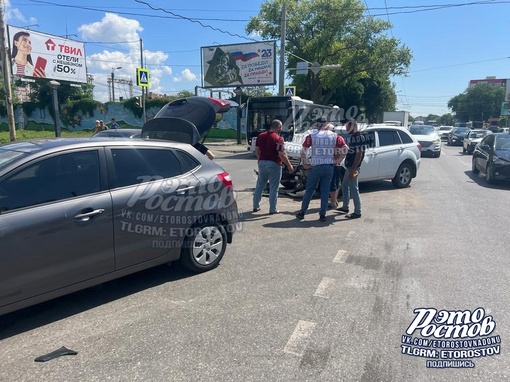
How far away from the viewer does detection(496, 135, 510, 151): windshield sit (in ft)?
36.1

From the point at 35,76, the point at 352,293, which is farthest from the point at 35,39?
the point at 352,293

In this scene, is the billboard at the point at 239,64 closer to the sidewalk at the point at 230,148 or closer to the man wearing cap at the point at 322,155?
the sidewalk at the point at 230,148

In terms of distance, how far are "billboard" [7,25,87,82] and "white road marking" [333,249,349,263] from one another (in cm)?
2674

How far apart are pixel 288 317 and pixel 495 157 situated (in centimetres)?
999

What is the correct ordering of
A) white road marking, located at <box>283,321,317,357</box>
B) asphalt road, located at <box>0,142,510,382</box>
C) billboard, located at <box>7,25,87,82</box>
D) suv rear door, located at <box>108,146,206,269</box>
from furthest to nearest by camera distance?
billboard, located at <box>7,25,87,82</box>
suv rear door, located at <box>108,146,206,269</box>
white road marking, located at <box>283,321,317,357</box>
asphalt road, located at <box>0,142,510,382</box>

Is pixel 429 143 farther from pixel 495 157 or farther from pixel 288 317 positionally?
pixel 288 317

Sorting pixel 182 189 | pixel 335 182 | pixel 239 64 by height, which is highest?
pixel 239 64

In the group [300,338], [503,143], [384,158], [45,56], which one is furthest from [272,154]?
[45,56]

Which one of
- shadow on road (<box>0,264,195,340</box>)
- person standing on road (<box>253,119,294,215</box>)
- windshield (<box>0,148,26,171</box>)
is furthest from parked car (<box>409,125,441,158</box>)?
windshield (<box>0,148,26,171</box>)

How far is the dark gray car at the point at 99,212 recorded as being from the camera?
3027mm

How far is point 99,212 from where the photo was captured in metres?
3.41

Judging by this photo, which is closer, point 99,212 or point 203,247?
point 99,212

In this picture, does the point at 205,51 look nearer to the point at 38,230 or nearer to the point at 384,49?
the point at 384,49

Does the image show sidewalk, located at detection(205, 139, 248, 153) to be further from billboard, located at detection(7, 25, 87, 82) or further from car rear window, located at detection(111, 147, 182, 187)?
car rear window, located at detection(111, 147, 182, 187)
